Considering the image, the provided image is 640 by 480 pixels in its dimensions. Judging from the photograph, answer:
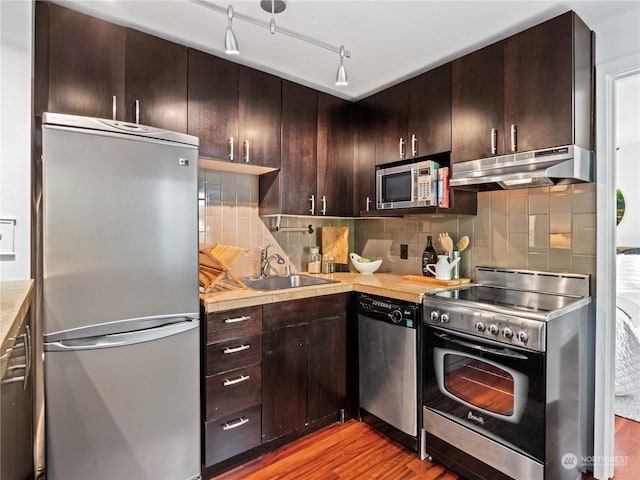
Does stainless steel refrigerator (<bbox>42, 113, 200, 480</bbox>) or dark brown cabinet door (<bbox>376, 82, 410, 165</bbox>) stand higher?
dark brown cabinet door (<bbox>376, 82, 410, 165</bbox>)

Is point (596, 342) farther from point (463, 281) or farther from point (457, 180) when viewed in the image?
point (457, 180)

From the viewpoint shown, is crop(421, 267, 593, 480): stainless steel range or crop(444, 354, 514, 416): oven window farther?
crop(444, 354, 514, 416): oven window

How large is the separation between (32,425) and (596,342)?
9.10ft

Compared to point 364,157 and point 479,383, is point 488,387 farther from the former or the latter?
point 364,157

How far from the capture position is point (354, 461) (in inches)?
79.1

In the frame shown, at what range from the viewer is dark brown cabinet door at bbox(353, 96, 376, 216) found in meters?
2.79

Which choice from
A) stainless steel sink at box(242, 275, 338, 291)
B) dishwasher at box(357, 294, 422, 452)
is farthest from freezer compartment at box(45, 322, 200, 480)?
dishwasher at box(357, 294, 422, 452)

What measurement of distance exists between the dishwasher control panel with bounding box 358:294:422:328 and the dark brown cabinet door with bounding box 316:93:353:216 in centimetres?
82

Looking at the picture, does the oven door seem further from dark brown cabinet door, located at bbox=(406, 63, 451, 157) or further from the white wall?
the white wall

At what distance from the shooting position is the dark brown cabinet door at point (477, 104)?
2008 millimetres

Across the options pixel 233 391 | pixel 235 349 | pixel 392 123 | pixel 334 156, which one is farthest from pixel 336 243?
pixel 233 391

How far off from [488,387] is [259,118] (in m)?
2.10

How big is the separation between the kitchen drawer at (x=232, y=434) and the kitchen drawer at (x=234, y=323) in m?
0.44

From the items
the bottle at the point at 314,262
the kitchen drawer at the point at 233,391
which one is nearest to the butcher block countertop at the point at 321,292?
the kitchen drawer at the point at 233,391
